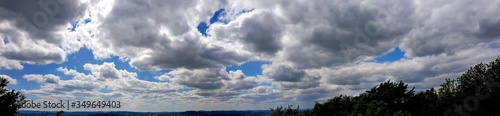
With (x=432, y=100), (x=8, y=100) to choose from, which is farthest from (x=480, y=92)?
(x=8, y=100)

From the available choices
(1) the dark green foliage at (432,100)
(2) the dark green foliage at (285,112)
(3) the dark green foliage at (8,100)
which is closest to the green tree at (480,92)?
(1) the dark green foliage at (432,100)

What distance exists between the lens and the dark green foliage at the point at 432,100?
58.8 m

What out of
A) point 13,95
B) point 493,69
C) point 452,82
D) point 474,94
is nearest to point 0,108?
point 13,95

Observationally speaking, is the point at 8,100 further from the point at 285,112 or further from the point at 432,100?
the point at 432,100

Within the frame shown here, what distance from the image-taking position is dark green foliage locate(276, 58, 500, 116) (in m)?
58.8

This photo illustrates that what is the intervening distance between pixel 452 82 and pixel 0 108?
347ft

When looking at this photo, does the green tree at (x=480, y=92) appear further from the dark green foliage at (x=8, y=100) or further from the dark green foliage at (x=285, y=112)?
the dark green foliage at (x=8, y=100)

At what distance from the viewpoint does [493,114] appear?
58.2 meters

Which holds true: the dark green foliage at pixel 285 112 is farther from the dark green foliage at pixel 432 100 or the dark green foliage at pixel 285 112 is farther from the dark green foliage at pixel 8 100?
the dark green foliage at pixel 8 100

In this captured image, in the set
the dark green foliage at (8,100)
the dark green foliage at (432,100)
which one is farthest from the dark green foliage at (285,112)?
the dark green foliage at (8,100)

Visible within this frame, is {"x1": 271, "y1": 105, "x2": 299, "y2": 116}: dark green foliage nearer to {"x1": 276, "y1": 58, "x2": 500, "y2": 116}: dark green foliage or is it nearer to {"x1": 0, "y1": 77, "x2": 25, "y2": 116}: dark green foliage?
{"x1": 276, "y1": 58, "x2": 500, "y2": 116}: dark green foliage

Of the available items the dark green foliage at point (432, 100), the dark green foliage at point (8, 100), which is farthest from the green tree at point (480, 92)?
the dark green foliage at point (8, 100)

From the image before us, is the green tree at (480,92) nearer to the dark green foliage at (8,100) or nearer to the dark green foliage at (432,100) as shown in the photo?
the dark green foliage at (432,100)

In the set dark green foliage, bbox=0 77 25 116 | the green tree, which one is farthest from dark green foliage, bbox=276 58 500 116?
dark green foliage, bbox=0 77 25 116
